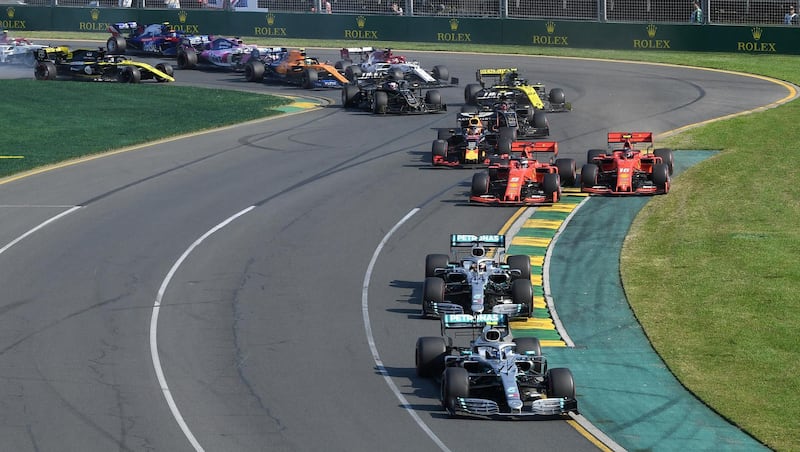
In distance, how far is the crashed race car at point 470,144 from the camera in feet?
142

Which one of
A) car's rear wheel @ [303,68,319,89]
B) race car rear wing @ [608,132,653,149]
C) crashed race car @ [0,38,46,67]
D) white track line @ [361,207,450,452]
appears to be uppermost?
crashed race car @ [0,38,46,67]

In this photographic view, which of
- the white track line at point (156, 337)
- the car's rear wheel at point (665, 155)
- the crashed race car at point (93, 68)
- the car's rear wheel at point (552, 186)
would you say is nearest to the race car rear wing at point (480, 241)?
the white track line at point (156, 337)

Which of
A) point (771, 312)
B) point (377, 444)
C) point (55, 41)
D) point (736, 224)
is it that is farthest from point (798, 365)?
point (55, 41)

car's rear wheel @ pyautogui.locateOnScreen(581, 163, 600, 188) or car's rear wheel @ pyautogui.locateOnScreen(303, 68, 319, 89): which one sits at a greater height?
car's rear wheel @ pyautogui.locateOnScreen(303, 68, 319, 89)

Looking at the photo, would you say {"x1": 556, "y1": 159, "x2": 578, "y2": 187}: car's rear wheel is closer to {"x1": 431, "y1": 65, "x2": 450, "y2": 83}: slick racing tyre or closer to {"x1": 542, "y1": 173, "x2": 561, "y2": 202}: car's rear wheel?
{"x1": 542, "y1": 173, "x2": 561, "y2": 202}: car's rear wheel

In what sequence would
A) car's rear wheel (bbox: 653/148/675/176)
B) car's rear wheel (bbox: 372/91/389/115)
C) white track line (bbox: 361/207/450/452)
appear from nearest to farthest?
white track line (bbox: 361/207/450/452), car's rear wheel (bbox: 653/148/675/176), car's rear wheel (bbox: 372/91/389/115)

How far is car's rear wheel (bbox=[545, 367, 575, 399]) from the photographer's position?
21641mm

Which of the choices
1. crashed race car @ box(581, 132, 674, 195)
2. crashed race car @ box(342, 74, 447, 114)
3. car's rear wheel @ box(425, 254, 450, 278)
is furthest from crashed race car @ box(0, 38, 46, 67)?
car's rear wheel @ box(425, 254, 450, 278)

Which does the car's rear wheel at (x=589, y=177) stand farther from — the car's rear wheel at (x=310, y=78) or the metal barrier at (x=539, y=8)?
the metal barrier at (x=539, y=8)

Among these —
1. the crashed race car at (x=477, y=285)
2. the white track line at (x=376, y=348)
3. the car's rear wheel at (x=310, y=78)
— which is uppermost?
the car's rear wheel at (x=310, y=78)

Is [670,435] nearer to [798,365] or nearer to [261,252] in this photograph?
[798,365]

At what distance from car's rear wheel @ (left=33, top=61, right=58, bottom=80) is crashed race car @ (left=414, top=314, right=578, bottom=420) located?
1856 inches

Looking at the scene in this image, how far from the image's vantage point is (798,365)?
80.8 ft

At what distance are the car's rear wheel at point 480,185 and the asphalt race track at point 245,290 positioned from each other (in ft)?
2.51
